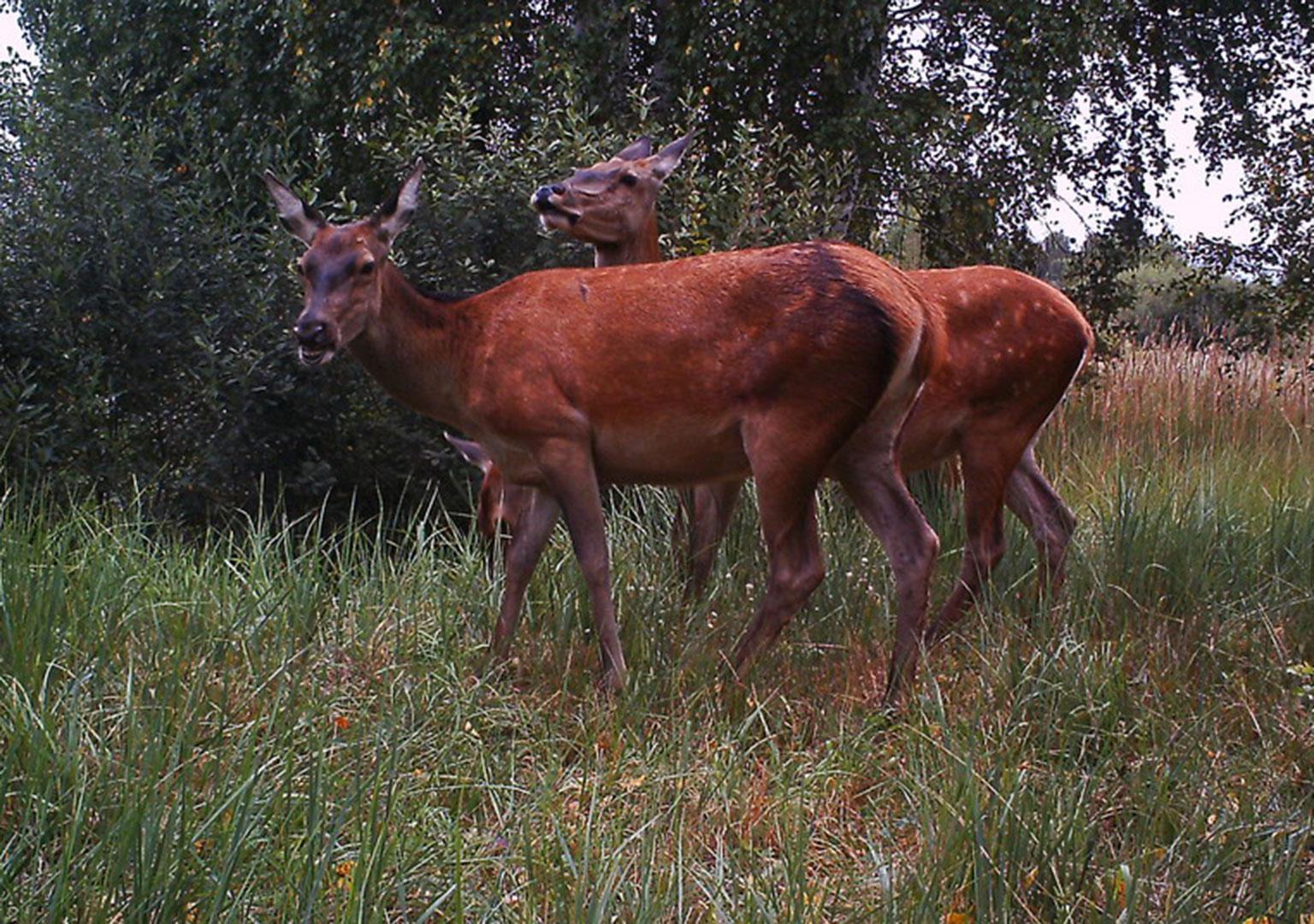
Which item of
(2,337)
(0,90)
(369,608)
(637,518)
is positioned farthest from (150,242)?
(369,608)

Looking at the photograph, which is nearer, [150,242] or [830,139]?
[150,242]

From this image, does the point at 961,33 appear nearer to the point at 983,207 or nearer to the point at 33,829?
the point at 983,207

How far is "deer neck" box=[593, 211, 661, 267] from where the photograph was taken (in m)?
7.05

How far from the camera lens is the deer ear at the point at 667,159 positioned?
7.13 m

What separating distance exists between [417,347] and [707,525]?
Answer: 137 cm

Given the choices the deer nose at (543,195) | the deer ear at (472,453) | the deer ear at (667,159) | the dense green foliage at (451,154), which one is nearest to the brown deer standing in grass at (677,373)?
the deer nose at (543,195)

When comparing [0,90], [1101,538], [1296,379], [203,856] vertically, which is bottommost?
[1296,379]

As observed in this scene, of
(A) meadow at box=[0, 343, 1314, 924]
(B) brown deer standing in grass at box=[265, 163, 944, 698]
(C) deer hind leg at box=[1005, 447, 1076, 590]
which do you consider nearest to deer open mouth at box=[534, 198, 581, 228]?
(B) brown deer standing in grass at box=[265, 163, 944, 698]

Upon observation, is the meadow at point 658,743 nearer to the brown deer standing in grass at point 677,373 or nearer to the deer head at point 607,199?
the brown deer standing in grass at point 677,373

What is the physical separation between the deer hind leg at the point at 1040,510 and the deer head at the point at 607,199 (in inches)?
72.5

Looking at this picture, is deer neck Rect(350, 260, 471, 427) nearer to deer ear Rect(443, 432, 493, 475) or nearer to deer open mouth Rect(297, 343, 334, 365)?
deer open mouth Rect(297, 343, 334, 365)

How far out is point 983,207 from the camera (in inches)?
554

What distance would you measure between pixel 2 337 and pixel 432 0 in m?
5.90

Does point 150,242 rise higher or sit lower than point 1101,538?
higher
